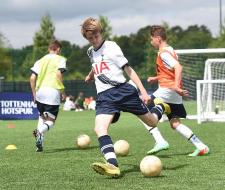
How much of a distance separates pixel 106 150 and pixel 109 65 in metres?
1.06

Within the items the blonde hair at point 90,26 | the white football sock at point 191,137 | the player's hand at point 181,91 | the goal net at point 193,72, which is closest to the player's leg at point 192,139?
the white football sock at point 191,137

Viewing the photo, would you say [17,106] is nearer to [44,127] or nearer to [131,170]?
[44,127]

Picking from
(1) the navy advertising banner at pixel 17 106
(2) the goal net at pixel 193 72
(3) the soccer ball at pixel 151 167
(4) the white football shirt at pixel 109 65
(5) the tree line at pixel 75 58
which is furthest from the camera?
(5) the tree line at pixel 75 58

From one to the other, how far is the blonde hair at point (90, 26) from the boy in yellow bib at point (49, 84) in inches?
146

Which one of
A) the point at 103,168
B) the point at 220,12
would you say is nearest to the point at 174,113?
the point at 103,168

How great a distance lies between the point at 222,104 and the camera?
70.9 ft

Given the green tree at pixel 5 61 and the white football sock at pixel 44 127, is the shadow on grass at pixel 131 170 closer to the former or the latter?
the white football sock at pixel 44 127

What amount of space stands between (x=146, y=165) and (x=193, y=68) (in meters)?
17.6

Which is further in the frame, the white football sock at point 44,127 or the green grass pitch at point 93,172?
the white football sock at point 44,127

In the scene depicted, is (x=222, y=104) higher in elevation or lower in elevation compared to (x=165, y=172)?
lower

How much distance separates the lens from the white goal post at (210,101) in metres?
18.7

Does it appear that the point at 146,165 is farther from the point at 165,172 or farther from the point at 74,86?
the point at 74,86

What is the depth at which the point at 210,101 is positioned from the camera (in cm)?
2031

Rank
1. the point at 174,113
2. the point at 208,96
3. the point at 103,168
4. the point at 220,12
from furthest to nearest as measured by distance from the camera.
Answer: the point at 220,12 → the point at 208,96 → the point at 174,113 → the point at 103,168
